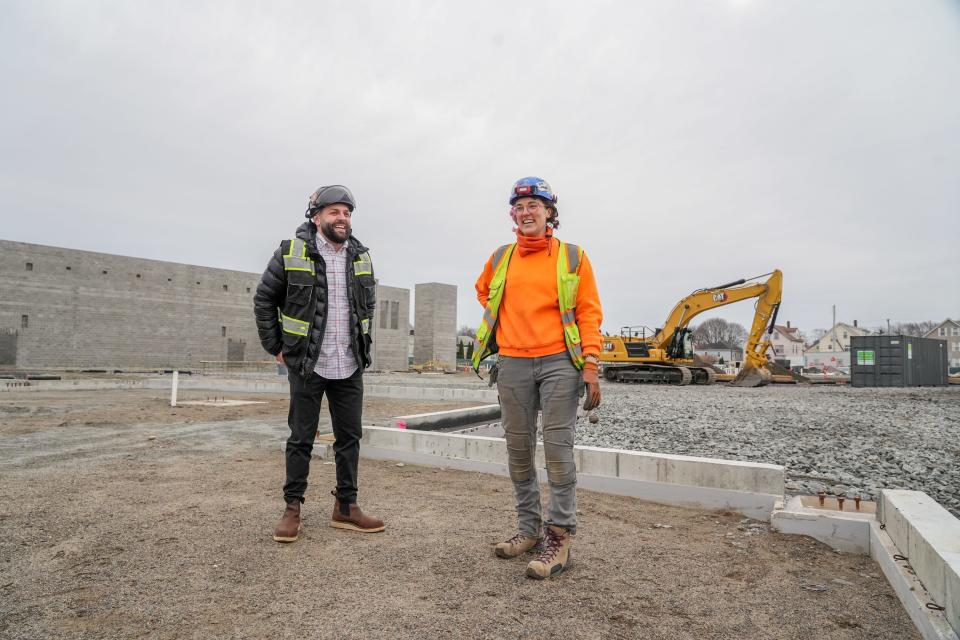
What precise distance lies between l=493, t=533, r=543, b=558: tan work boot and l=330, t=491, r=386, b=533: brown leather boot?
65 centimetres

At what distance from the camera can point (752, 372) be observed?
17062mm

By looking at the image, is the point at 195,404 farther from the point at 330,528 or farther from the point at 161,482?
the point at 330,528

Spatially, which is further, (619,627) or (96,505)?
(96,505)

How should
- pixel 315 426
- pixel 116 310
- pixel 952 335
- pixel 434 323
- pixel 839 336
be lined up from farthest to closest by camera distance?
pixel 839 336, pixel 952 335, pixel 434 323, pixel 116 310, pixel 315 426

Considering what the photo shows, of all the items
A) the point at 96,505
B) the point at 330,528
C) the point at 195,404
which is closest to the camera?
the point at 330,528

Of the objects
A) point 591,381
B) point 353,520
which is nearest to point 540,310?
point 591,381

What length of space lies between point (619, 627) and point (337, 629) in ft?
3.04

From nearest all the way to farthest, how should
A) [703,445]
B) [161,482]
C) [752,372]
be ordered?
→ 1. [161,482]
2. [703,445]
3. [752,372]

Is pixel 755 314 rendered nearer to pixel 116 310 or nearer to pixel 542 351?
pixel 542 351

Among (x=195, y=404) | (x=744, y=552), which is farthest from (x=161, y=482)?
(x=195, y=404)

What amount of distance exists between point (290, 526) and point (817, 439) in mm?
5693

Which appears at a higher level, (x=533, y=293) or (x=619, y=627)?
(x=533, y=293)

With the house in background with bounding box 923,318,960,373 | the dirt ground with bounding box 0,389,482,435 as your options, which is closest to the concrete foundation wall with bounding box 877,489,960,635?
the dirt ground with bounding box 0,389,482,435

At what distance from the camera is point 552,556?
226 centimetres
